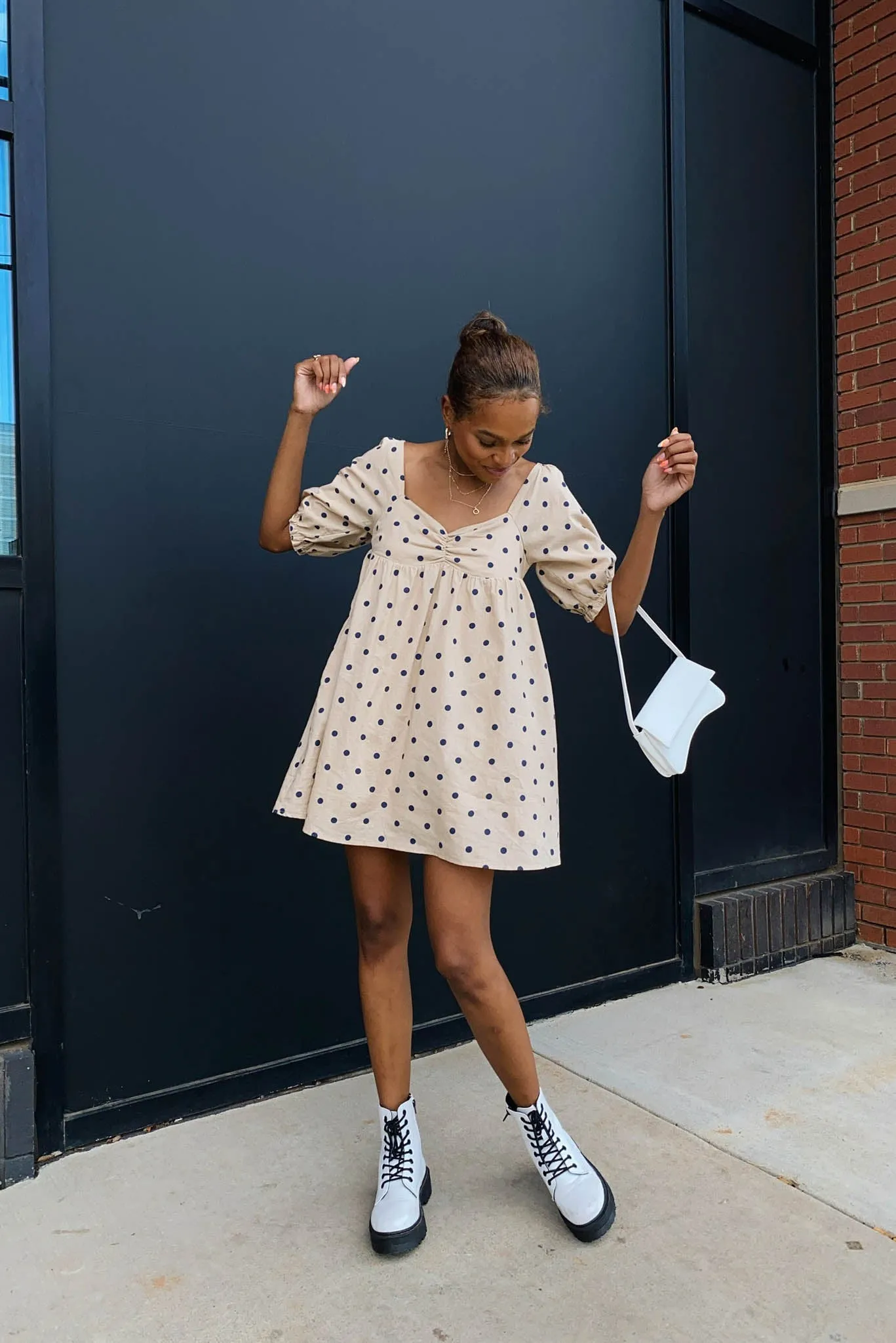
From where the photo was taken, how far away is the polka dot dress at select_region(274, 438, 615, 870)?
192cm

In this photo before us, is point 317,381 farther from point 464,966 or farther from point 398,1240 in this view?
point 398,1240

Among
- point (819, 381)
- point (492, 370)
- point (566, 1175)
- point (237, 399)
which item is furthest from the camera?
point (819, 381)

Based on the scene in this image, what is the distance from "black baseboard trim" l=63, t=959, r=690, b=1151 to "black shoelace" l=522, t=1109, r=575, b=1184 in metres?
0.79

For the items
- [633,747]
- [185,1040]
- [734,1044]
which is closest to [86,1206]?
[185,1040]

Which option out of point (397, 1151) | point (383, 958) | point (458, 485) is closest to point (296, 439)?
point (458, 485)

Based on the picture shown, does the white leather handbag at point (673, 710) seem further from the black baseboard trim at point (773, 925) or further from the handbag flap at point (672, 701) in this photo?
the black baseboard trim at point (773, 925)

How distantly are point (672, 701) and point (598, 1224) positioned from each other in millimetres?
969

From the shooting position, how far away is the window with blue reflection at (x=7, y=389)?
2.24 meters

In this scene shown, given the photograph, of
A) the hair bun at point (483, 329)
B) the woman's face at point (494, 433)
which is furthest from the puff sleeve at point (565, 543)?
the hair bun at point (483, 329)

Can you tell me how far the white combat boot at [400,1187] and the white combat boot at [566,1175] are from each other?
0.20m

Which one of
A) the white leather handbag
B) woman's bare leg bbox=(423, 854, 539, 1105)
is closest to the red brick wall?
the white leather handbag

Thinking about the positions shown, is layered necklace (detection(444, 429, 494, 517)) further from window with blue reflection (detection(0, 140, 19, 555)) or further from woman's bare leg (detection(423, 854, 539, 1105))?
window with blue reflection (detection(0, 140, 19, 555))

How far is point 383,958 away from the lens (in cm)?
202

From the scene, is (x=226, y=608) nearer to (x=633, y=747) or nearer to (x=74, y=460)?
(x=74, y=460)
